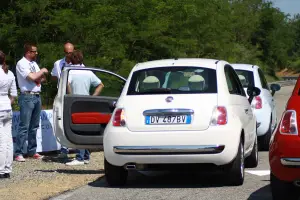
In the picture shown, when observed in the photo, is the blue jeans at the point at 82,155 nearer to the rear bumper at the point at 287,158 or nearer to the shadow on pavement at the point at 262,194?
the shadow on pavement at the point at 262,194

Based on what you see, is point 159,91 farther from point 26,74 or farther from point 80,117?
point 26,74

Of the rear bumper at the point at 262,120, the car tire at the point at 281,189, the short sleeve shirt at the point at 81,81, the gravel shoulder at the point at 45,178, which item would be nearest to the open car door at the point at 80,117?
the short sleeve shirt at the point at 81,81

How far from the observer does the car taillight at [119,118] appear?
9.82 meters

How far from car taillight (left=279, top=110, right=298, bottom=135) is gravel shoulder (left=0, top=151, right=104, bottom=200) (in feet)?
9.88

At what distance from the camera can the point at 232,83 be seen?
35.7ft

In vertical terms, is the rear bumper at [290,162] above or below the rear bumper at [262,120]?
above

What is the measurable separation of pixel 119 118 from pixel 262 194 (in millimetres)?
1975

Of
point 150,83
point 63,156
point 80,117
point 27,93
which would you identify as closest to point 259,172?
point 150,83

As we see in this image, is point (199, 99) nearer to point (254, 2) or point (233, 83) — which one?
point (233, 83)

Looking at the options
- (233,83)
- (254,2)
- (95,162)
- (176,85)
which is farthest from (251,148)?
Answer: (254,2)

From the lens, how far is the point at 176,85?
404 inches

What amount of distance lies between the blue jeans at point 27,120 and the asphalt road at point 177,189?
8.25ft

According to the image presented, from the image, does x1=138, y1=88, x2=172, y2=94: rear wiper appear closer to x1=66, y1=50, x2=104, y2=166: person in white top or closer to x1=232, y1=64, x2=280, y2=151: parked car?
x1=66, y1=50, x2=104, y2=166: person in white top

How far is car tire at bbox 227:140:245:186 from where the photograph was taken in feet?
32.1
